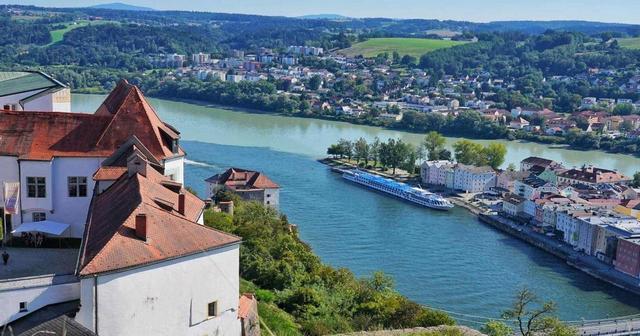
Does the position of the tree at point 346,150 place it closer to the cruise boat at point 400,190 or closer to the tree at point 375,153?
the tree at point 375,153

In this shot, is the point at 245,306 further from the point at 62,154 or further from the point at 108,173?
the point at 62,154

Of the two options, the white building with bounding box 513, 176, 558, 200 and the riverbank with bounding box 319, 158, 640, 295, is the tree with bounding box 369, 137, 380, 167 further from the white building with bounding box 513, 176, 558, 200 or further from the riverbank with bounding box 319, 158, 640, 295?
the white building with bounding box 513, 176, 558, 200

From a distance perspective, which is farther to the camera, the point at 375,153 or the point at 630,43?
the point at 630,43

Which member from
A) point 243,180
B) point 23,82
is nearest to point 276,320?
point 23,82

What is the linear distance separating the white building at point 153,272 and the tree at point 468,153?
19452 mm

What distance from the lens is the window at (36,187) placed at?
5395 mm

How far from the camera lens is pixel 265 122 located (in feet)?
104

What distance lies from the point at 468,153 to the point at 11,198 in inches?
766

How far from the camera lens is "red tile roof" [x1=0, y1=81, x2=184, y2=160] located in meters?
5.43

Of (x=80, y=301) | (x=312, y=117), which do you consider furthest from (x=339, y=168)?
(x=80, y=301)

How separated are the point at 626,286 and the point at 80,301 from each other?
11842mm

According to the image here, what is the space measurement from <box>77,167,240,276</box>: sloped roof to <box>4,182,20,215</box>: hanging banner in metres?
0.90

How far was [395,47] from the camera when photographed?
63156 mm

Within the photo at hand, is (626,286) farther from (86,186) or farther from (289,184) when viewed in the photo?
(86,186)
